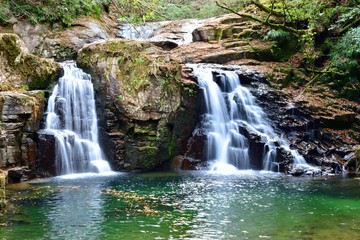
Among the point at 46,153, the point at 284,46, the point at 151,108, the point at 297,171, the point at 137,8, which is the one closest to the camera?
the point at 137,8

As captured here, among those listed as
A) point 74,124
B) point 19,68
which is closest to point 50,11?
point 19,68

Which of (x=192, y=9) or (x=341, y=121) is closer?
(x=341, y=121)

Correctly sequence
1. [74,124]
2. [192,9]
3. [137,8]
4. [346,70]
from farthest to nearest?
[192,9] < [346,70] < [74,124] < [137,8]

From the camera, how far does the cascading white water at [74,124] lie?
11.6 metres

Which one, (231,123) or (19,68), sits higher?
(19,68)

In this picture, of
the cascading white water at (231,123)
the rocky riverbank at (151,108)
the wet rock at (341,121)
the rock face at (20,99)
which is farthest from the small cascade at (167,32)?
the wet rock at (341,121)

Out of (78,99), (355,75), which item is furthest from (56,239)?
(355,75)

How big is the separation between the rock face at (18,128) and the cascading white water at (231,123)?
695 centimetres

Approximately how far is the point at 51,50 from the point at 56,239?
14.0 metres

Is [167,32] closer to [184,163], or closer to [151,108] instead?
[151,108]

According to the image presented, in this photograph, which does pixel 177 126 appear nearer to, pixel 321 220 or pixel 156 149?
pixel 156 149

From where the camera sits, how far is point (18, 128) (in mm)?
10312

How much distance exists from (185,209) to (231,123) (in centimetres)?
793

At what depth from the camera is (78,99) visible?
13.0 meters
